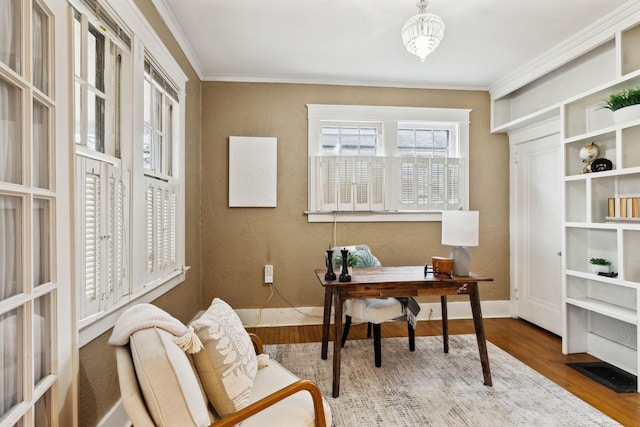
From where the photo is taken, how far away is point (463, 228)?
2361 mm

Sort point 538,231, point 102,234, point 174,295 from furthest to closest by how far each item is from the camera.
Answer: point 538,231
point 174,295
point 102,234

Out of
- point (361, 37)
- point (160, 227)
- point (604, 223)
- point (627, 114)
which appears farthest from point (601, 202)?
point (160, 227)

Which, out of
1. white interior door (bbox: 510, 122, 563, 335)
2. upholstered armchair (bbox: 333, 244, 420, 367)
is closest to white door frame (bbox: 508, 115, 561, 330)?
white interior door (bbox: 510, 122, 563, 335)

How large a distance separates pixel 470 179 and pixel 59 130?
12.2 feet

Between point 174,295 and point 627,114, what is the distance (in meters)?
3.60

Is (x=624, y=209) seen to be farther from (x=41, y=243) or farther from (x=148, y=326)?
(x=41, y=243)

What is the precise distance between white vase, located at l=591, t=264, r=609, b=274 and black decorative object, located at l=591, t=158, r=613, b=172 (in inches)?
29.5

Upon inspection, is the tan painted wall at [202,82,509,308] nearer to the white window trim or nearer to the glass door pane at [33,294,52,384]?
the white window trim

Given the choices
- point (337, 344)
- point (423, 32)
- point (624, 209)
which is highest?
point (423, 32)

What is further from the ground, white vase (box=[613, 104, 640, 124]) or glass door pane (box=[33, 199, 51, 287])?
white vase (box=[613, 104, 640, 124])

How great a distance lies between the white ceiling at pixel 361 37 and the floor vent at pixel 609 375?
2.63 meters

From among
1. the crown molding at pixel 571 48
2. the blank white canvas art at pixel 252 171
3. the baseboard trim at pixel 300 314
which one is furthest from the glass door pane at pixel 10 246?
the crown molding at pixel 571 48

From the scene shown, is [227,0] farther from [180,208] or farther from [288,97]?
[180,208]

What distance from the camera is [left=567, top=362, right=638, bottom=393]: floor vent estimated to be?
7.59ft
